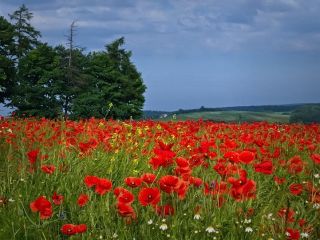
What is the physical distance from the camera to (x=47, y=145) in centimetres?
880

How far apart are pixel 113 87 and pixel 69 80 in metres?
3.73

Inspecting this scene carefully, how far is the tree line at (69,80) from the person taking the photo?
39.8 meters

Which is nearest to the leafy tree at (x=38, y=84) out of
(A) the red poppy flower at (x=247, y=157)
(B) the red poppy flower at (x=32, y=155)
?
(B) the red poppy flower at (x=32, y=155)

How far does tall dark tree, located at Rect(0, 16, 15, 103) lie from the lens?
4275cm

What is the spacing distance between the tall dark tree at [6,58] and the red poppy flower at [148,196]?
3932 centimetres

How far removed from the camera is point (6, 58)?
43375 mm

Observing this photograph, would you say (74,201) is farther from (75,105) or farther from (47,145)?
(75,105)

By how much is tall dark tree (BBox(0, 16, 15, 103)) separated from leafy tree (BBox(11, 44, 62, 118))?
1431 millimetres

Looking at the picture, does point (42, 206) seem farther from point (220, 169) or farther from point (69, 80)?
point (69, 80)

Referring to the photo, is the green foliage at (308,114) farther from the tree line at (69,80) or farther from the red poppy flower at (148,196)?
the red poppy flower at (148,196)

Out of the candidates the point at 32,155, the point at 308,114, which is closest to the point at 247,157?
the point at 32,155

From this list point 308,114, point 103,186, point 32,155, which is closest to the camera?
point 103,186

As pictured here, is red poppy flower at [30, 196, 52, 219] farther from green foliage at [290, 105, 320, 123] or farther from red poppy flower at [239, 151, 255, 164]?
green foliage at [290, 105, 320, 123]

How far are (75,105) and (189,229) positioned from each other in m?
35.7
